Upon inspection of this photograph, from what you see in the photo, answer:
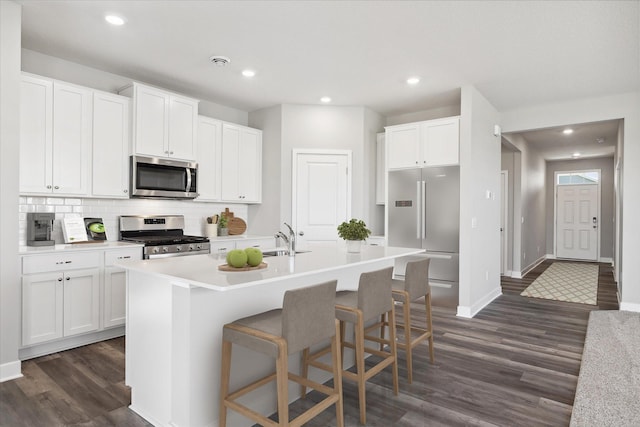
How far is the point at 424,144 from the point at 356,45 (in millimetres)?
1934

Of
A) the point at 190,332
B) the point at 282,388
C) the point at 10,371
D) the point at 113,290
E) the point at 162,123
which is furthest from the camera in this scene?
the point at 162,123

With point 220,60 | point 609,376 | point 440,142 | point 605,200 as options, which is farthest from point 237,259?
point 605,200

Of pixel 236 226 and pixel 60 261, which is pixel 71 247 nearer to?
pixel 60 261

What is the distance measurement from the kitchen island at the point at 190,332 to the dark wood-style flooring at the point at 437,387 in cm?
29

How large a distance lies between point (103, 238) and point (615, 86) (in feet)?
19.5

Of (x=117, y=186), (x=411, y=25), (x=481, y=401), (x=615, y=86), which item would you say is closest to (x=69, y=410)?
(x=117, y=186)

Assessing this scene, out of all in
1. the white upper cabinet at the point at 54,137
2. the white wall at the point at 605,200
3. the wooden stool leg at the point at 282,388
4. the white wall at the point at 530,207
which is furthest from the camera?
the white wall at the point at 605,200

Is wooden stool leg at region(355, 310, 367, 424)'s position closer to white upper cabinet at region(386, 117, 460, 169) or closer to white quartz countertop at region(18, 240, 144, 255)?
white quartz countertop at region(18, 240, 144, 255)

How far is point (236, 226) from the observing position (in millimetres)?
5473

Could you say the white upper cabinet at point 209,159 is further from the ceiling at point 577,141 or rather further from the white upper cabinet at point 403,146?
the ceiling at point 577,141

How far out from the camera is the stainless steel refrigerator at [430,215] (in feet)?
15.8

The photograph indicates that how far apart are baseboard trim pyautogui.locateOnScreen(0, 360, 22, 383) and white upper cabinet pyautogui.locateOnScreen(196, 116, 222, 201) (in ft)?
8.17

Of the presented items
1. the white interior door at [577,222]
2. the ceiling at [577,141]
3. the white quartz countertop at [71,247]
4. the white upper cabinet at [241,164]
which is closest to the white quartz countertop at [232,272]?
the white quartz countertop at [71,247]

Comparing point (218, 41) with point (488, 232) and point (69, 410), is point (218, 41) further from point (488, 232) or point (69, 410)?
point (488, 232)
